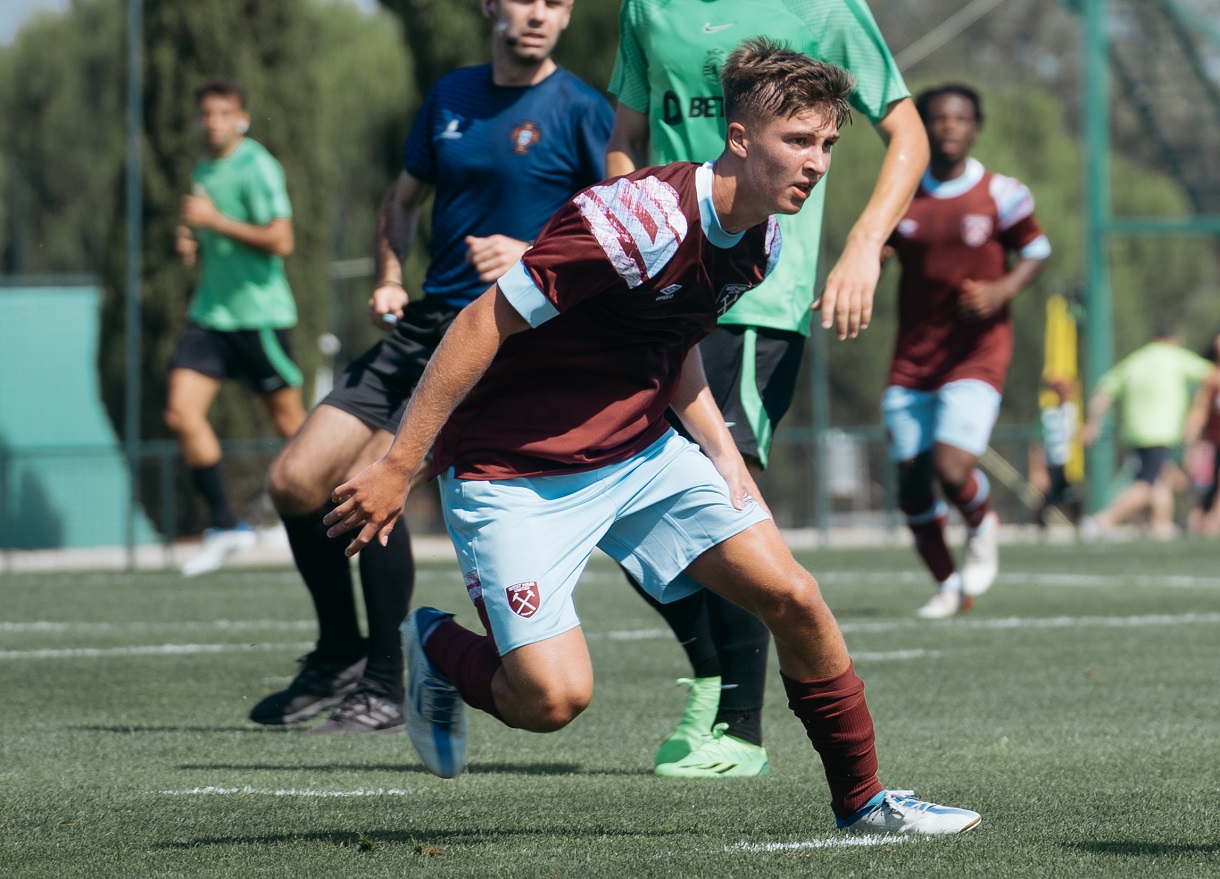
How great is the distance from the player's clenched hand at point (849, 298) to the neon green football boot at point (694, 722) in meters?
1.12

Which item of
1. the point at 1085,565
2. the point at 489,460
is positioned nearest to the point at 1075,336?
the point at 1085,565

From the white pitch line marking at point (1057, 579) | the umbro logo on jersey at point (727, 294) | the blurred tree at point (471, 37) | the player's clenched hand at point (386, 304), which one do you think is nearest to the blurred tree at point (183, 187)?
the blurred tree at point (471, 37)

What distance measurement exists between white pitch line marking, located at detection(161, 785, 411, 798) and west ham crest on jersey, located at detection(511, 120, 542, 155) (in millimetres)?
2188

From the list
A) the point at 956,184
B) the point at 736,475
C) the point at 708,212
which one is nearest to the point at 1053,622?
the point at 956,184

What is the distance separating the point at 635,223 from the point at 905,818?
4.34 feet

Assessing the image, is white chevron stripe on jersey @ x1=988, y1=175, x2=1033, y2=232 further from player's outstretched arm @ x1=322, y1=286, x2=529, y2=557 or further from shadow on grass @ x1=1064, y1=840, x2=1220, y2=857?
player's outstretched arm @ x1=322, y1=286, x2=529, y2=557

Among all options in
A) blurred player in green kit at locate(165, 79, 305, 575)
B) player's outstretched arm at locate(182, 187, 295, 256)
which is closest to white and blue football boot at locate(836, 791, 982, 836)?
player's outstretched arm at locate(182, 187, 295, 256)

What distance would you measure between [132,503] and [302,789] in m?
11.7

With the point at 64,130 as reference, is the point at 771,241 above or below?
above

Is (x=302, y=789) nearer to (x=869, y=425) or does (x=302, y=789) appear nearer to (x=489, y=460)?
(x=489, y=460)

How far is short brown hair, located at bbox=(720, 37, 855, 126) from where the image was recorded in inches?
152

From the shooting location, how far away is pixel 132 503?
51.9 ft

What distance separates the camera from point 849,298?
4477 millimetres

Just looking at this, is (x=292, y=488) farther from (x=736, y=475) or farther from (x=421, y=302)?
(x=736, y=475)
